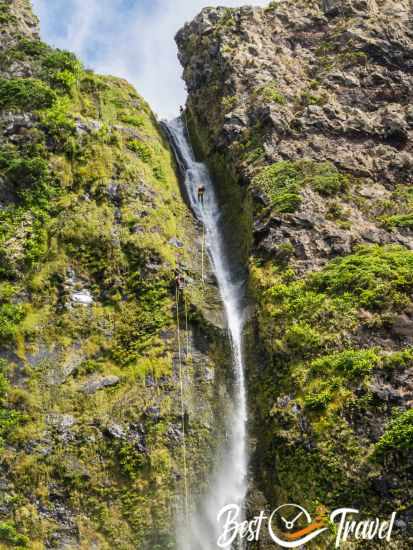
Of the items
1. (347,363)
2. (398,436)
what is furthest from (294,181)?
(398,436)

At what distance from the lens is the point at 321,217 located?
2461 cm

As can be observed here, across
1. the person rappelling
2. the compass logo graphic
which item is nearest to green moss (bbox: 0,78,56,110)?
the person rappelling

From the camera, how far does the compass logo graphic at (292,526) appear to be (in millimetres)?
14875

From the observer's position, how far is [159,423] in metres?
19.1

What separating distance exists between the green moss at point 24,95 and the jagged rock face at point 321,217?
10.8 meters

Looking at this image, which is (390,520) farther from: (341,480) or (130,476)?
(130,476)

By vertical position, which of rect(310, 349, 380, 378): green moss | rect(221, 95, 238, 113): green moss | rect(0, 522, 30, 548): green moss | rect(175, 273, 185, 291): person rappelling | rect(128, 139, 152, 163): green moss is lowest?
rect(0, 522, 30, 548): green moss

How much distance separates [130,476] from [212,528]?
3307 mm

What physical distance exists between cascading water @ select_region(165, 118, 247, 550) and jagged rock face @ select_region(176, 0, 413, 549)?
0.79 metres

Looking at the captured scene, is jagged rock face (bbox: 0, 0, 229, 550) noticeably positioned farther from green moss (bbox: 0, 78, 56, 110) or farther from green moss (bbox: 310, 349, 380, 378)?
green moss (bbox: 310, 349, 380, 378)

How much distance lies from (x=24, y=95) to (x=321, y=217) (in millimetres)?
16722

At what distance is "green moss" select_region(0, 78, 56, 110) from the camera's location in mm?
26828

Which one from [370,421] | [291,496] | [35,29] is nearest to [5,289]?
[291,496]

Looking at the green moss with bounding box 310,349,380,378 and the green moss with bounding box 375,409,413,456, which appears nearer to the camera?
the green moss with bounding box 375,409,413,456
